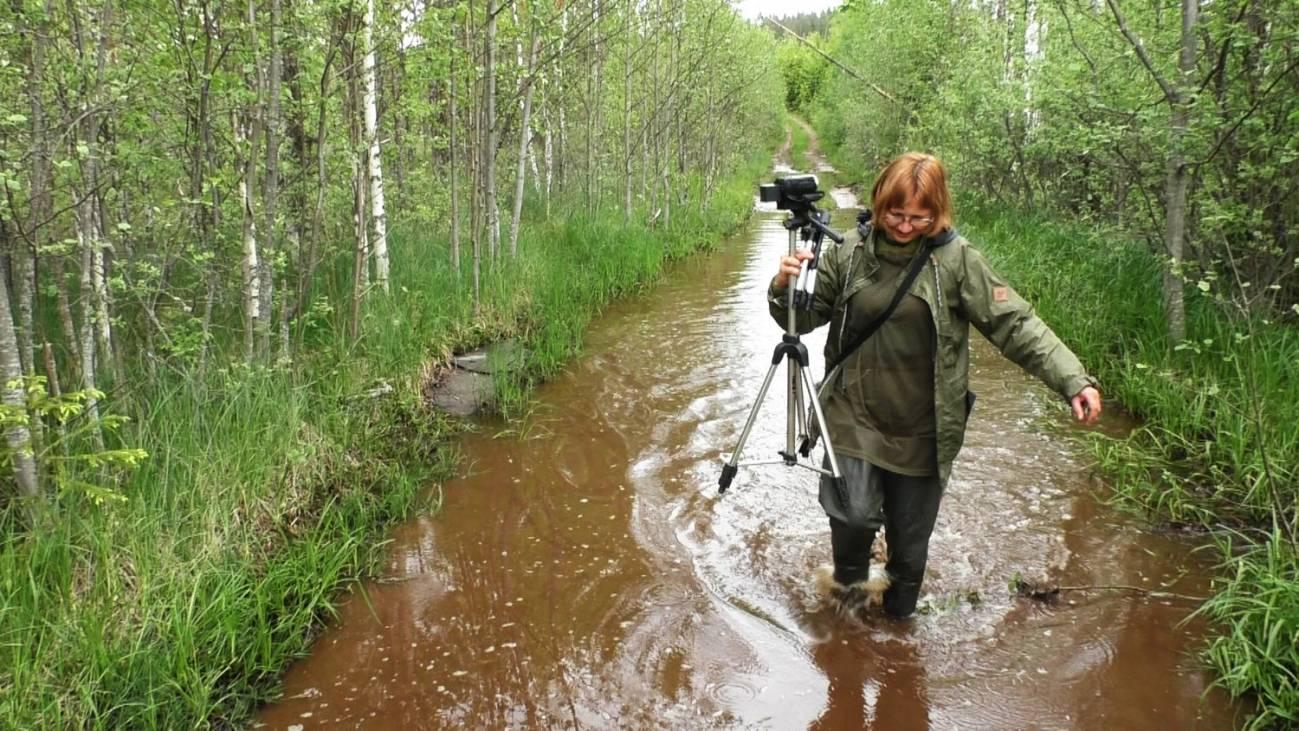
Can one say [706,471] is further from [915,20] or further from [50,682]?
[915,20]

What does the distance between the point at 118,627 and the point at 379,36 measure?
498cm

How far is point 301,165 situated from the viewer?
6.45 m

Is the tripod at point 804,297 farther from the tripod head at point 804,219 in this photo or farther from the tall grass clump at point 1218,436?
the tall grass clump at point 1218,436

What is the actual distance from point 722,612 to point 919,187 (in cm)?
214

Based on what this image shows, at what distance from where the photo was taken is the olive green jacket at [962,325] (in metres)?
2.97

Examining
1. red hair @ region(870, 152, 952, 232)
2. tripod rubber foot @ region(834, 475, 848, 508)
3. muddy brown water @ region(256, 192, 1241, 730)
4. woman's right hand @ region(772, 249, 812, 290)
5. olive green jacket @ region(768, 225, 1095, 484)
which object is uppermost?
red hair @ region(870, 152, 952, 232)

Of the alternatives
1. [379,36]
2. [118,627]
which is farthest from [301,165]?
[118,627]

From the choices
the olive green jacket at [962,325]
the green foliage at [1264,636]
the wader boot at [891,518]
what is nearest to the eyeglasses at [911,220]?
the olive green jacket at [962,325]

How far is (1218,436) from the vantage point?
15.0ft

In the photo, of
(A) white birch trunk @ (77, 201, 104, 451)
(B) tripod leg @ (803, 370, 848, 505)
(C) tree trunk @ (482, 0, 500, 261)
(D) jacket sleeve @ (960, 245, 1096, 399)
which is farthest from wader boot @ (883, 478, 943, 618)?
(C) tree trunk @ (482, 0, 500, 261)

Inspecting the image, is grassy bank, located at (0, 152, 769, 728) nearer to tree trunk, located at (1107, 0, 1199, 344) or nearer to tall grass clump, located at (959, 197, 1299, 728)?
tall grass clump, located at (959, 197, 1299, 728)

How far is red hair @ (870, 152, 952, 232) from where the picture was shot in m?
2.89

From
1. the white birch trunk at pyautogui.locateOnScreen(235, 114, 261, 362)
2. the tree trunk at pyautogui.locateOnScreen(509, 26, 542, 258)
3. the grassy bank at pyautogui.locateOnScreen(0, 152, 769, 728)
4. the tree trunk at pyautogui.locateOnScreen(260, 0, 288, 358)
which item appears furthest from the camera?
the tree trunk at pyautogui.locateOnScreen(509, 26, 542, 258)

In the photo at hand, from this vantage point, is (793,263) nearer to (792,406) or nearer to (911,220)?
(911,220)
